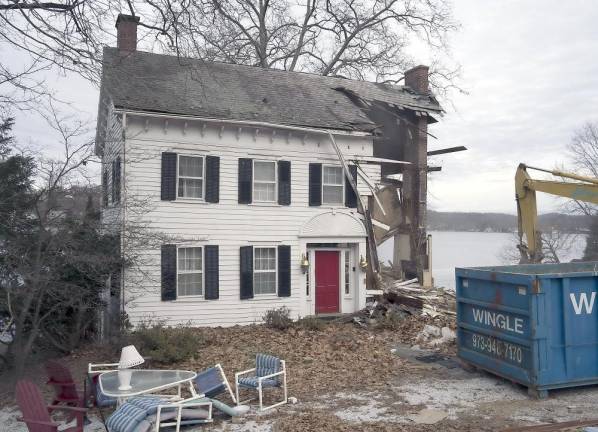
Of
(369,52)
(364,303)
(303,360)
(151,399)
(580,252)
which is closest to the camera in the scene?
(151,399)

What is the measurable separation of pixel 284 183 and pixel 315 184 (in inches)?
40.1

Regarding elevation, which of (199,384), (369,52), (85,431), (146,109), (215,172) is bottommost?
(85,431)

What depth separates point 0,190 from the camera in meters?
10.2

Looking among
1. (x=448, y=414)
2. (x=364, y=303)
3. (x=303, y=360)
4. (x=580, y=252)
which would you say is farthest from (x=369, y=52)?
(x=580, y=252)

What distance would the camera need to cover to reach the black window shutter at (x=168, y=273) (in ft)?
46.7

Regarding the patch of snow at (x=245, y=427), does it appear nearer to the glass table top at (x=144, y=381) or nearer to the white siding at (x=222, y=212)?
the glass table top at (x=144, y=381)

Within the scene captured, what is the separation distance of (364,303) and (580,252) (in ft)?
122

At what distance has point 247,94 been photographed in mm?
16969

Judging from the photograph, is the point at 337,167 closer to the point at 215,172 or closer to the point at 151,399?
the point at 215,172

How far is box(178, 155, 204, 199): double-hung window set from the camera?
14.8 m

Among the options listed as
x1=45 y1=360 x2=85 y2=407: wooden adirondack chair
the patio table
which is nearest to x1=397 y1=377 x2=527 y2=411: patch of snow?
the patio table

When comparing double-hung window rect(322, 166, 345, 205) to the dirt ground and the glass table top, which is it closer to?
the dirt ground

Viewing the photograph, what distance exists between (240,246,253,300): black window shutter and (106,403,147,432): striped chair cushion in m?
8.65

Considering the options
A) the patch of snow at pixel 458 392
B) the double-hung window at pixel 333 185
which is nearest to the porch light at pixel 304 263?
the double-hung window at pixel 333 185
